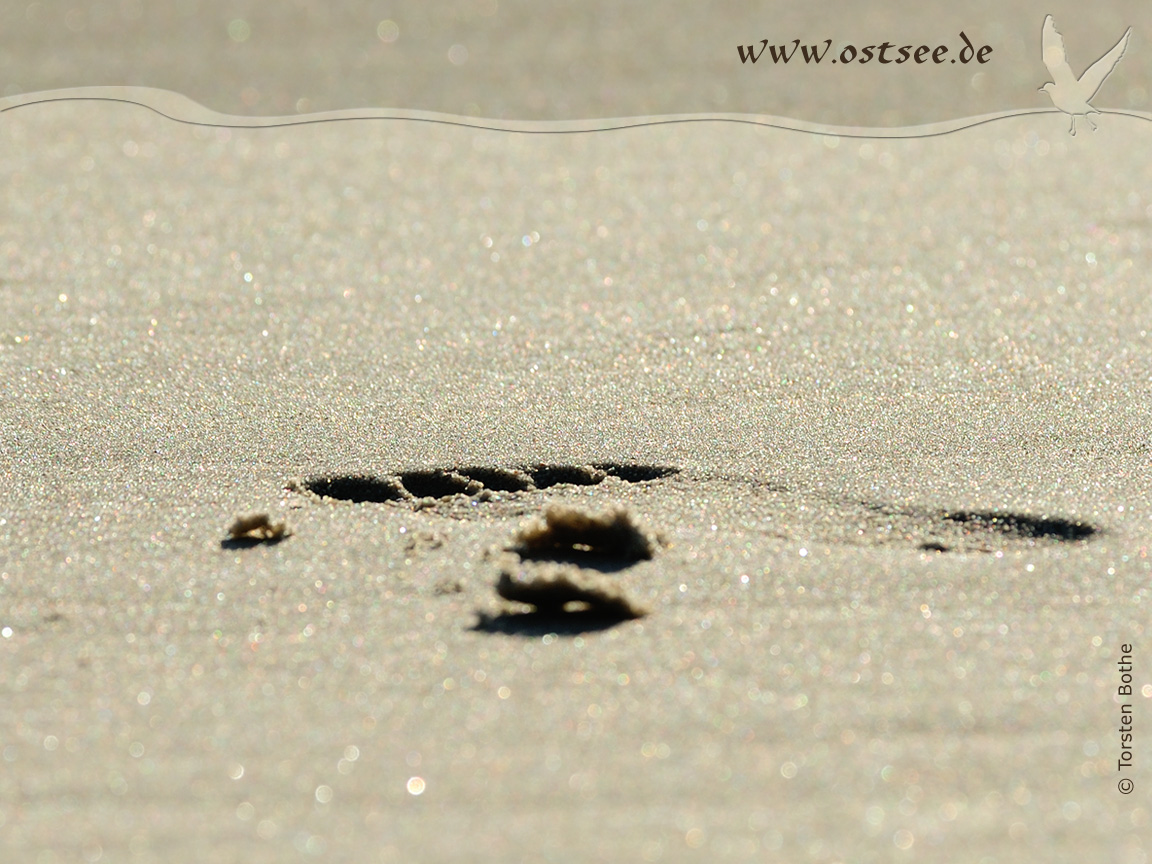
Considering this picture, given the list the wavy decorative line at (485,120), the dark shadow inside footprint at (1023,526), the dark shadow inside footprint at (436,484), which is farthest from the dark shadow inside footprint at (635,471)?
the wavy decorative line at (485,120)

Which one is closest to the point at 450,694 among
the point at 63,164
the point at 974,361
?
the point at 974,361

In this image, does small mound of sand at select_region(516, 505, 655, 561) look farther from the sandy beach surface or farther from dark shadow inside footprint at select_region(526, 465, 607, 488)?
dark shadow inside footprint at select_region(526, 465, 607, 488)

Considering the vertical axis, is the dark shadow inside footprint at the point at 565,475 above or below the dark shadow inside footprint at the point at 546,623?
above

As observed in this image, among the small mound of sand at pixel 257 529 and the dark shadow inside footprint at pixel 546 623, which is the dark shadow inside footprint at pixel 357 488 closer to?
the small mound of sand at pixel 257 529

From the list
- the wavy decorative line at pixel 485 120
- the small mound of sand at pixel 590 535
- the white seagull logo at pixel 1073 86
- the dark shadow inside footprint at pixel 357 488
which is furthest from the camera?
the wavy decorative line at pixel 485 120

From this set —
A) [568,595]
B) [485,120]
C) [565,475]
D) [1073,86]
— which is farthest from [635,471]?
[1073,86]

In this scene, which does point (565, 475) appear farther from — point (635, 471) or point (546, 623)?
point (546, 623)

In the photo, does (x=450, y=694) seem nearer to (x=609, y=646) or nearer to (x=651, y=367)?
(x=609, y=646)
